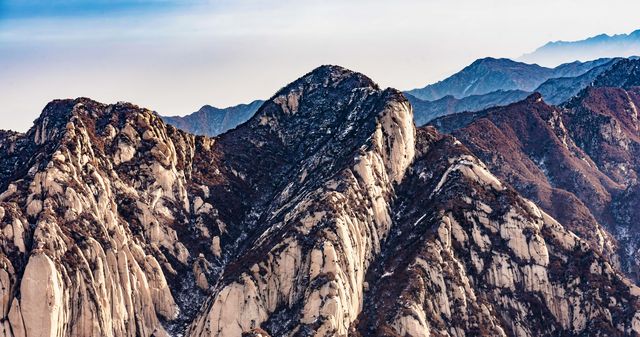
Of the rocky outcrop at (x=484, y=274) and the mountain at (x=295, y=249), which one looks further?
the rocky outcrop at (x=484, y=274)

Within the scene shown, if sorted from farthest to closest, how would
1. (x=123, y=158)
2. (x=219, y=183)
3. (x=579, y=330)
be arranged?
(x=219, y=183) < (x=123, y=158) < (x=579, y=330)

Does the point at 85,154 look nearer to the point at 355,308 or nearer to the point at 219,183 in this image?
the point at 219,183

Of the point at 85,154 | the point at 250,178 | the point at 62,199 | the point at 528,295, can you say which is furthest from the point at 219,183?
the point at 528,295

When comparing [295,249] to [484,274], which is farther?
[484,274]

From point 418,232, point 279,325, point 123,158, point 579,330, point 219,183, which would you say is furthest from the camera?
point 219,183

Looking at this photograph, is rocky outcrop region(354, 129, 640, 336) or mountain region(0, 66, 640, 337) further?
rocky outcrop region(354, 129, 640, 336)

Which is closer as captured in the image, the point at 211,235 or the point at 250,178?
the point at 211,235

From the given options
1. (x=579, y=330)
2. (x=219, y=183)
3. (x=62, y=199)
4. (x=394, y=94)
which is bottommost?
(x=579, y=330)

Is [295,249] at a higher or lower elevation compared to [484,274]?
lower
